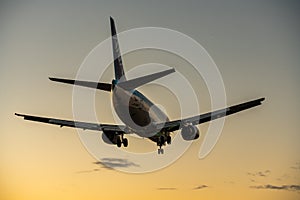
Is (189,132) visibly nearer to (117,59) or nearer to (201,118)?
(201,118)

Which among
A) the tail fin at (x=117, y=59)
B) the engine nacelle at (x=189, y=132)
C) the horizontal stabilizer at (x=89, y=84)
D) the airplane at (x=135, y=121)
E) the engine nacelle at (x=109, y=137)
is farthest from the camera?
the tail fin at (x=117, y=59)

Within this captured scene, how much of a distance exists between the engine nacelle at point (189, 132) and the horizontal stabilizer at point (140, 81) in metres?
7.99

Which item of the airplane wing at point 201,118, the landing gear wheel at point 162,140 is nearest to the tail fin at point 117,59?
the airplane wing at point 201,118

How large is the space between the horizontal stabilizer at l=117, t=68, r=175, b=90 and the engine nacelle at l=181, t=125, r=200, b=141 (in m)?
7.99

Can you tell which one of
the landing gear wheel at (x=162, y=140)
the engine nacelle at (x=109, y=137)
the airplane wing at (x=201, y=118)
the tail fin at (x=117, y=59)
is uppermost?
the tail fin at (x=117, y=59)

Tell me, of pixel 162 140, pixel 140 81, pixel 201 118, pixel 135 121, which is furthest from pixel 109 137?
pixel 201 118

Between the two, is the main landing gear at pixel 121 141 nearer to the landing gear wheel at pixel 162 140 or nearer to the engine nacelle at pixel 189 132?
the landing gear wheel at pixel 162 140

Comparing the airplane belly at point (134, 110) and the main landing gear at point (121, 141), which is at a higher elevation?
the airplane belly at point (134, 110)

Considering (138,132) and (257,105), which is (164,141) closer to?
(138,132)

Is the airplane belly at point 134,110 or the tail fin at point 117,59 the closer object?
the airplane belly at point 134,110

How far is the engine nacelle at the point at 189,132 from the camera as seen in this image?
71.6 m

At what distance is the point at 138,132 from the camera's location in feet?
235

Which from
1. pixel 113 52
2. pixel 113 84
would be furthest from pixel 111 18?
pixel 113 84

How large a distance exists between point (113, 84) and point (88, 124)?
625 centimetres
